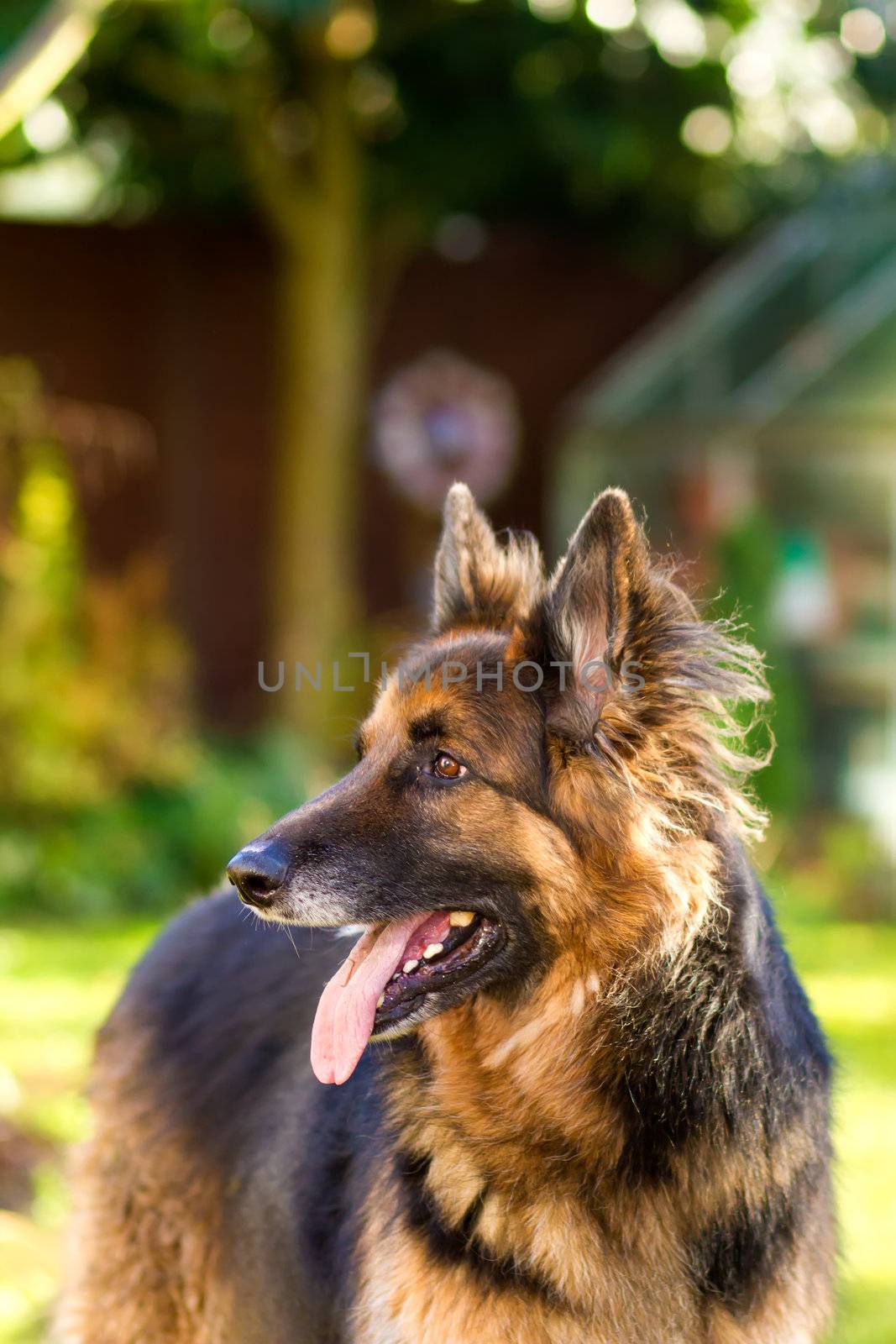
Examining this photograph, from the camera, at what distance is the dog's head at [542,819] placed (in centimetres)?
280

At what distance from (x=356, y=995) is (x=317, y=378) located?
918 centimetres

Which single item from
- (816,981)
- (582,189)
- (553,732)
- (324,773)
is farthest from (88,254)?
(553,732)

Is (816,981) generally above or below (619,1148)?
below

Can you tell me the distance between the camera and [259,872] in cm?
279

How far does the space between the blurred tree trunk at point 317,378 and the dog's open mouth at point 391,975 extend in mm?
8621

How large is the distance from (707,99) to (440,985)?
33.9ft

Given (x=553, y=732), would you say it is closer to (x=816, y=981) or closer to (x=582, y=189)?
(x=816, y=981)

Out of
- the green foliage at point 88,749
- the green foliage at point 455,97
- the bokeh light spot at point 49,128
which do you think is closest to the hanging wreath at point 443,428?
the green foliage at point 455,97

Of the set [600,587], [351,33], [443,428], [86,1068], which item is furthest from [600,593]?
[443,428]

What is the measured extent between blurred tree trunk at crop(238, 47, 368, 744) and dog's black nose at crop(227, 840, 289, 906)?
8693mm

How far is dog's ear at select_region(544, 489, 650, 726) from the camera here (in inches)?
108

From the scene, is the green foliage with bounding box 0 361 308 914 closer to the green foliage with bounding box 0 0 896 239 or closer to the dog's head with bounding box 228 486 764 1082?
the green foliage with bounding box 0 0 896 239

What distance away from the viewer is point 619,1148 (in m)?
2.74

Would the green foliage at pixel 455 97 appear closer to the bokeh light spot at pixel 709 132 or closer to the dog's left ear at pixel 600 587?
the bokeh light spot at pixel 709 132
